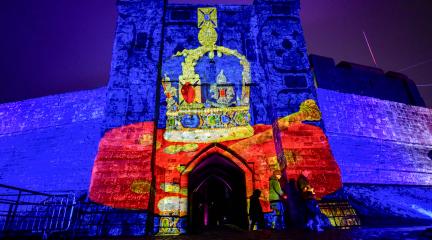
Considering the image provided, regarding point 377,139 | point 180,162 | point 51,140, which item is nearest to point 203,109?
point 180,162

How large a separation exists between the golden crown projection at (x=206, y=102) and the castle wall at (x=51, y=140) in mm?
3631

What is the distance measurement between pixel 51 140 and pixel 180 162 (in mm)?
6006

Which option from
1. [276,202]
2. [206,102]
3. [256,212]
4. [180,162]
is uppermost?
[206,102]

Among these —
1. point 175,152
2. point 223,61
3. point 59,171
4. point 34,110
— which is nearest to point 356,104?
point 223,61

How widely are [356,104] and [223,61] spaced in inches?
252

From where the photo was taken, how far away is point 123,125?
7.46 m

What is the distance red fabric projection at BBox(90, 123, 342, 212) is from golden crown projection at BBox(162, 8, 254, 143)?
346 millimetres

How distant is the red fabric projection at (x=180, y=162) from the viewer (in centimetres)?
671

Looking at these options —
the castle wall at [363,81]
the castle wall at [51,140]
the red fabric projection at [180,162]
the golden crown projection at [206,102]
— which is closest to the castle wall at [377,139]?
the red fabric projection at [180,162]

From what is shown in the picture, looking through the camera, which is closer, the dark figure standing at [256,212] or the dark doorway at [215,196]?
the dark figure standing at [256,212]

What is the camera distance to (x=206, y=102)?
818 centimetres

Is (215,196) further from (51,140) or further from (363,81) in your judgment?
(363,81)

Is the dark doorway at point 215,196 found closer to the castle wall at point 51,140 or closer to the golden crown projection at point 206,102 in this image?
the golden crown projection at point 206,102

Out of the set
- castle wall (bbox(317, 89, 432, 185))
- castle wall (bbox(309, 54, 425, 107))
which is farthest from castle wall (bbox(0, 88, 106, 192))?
castle wall (bbox(309, 54, 425, 107))
